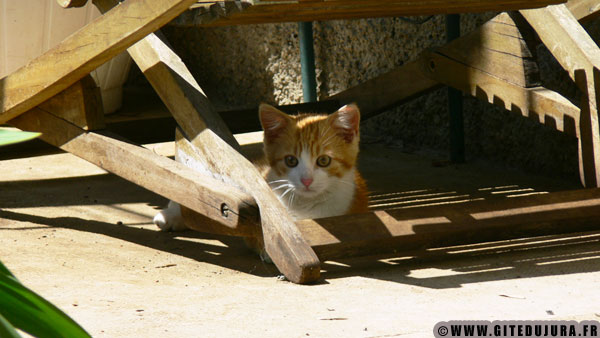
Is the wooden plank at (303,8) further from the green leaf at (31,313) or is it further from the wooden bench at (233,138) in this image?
the green leaf at (31,313)

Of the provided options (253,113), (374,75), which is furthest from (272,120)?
(374,75)

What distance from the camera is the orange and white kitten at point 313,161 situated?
8.22ft

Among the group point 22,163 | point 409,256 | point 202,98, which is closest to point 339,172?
point 409,256

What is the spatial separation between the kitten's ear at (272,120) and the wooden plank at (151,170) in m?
0.33

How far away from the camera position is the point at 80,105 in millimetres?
2748

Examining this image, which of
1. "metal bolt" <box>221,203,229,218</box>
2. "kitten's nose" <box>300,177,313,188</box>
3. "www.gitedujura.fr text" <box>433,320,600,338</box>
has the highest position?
"kitten's nose" <box>300,177,313,188</box>

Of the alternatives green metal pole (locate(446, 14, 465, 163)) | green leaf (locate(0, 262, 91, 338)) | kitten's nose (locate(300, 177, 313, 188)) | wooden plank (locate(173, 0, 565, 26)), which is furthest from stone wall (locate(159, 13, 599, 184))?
green leaf (locate(0, 262, 91, 338))

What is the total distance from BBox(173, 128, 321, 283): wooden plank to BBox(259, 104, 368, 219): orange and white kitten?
22 cm

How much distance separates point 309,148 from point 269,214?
42 cm

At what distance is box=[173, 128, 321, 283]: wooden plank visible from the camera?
6.89 feet

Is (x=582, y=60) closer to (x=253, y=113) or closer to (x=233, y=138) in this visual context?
(x=233, y=138)

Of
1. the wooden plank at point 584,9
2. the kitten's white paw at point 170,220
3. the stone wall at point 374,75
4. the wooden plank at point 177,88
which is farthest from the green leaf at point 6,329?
the stone wall at point 374,75

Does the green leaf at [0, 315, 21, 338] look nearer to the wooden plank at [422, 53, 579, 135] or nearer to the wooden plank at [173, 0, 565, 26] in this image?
the wooden plank at [173, 0, 565, 26]

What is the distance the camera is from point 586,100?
2.90m
